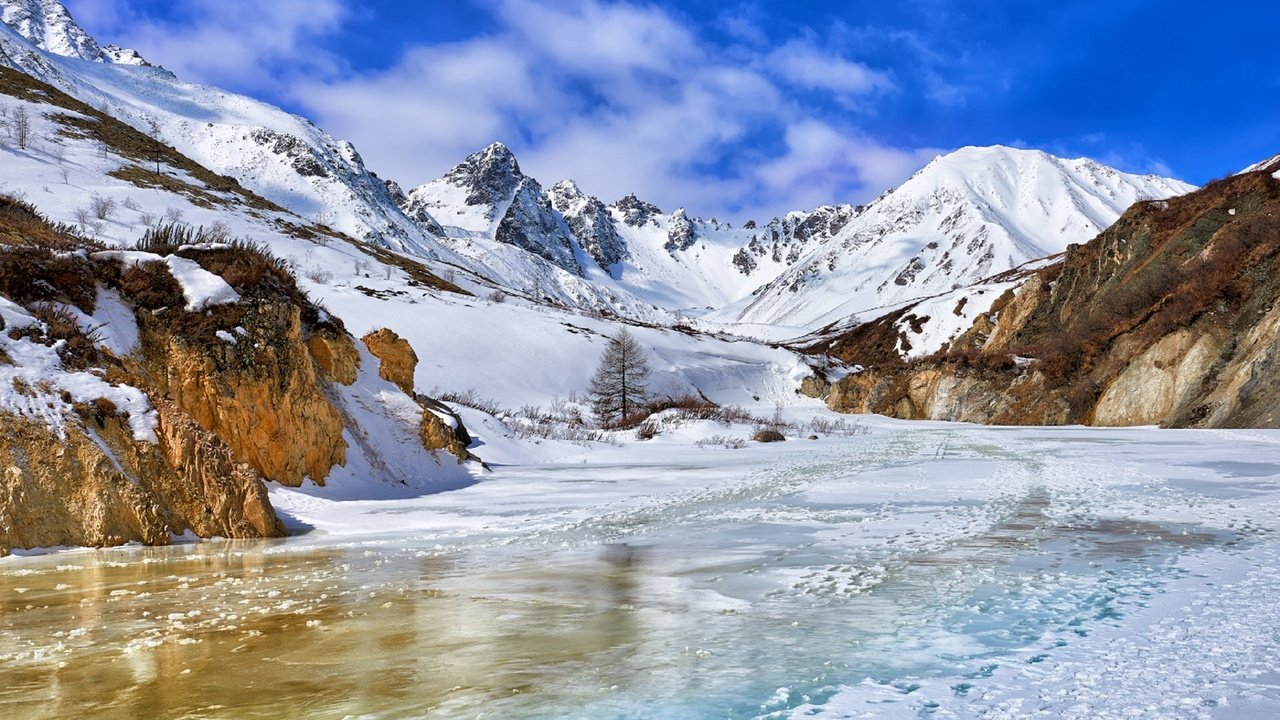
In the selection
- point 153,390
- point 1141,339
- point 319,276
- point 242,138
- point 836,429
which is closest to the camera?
point 153,390

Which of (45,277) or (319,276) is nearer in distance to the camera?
(45,277)

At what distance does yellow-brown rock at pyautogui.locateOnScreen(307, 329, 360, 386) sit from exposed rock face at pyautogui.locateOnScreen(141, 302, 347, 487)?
4.64ft

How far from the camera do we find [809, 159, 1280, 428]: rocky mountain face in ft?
86.0

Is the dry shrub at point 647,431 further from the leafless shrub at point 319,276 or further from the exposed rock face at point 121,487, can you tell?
the leafless shrub at point 319,276

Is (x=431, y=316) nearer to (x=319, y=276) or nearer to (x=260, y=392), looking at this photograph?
(x=319, y=276)

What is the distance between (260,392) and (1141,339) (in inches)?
1355

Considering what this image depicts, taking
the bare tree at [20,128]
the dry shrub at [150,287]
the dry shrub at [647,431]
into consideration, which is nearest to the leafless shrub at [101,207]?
the bare tree at [20,128]

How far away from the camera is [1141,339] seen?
34.2 metres

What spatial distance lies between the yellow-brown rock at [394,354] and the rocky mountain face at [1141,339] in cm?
2274

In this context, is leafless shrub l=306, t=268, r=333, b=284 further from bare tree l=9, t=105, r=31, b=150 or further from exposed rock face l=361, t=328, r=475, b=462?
exposed rock face l=361, t=328, r=475, b=462

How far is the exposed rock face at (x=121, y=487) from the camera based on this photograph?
26.8 feet

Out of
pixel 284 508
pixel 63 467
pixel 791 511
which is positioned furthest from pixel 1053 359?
pixel 63 467

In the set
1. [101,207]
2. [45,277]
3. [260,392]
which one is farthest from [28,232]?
[101,207]

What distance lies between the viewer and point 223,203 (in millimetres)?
72938
